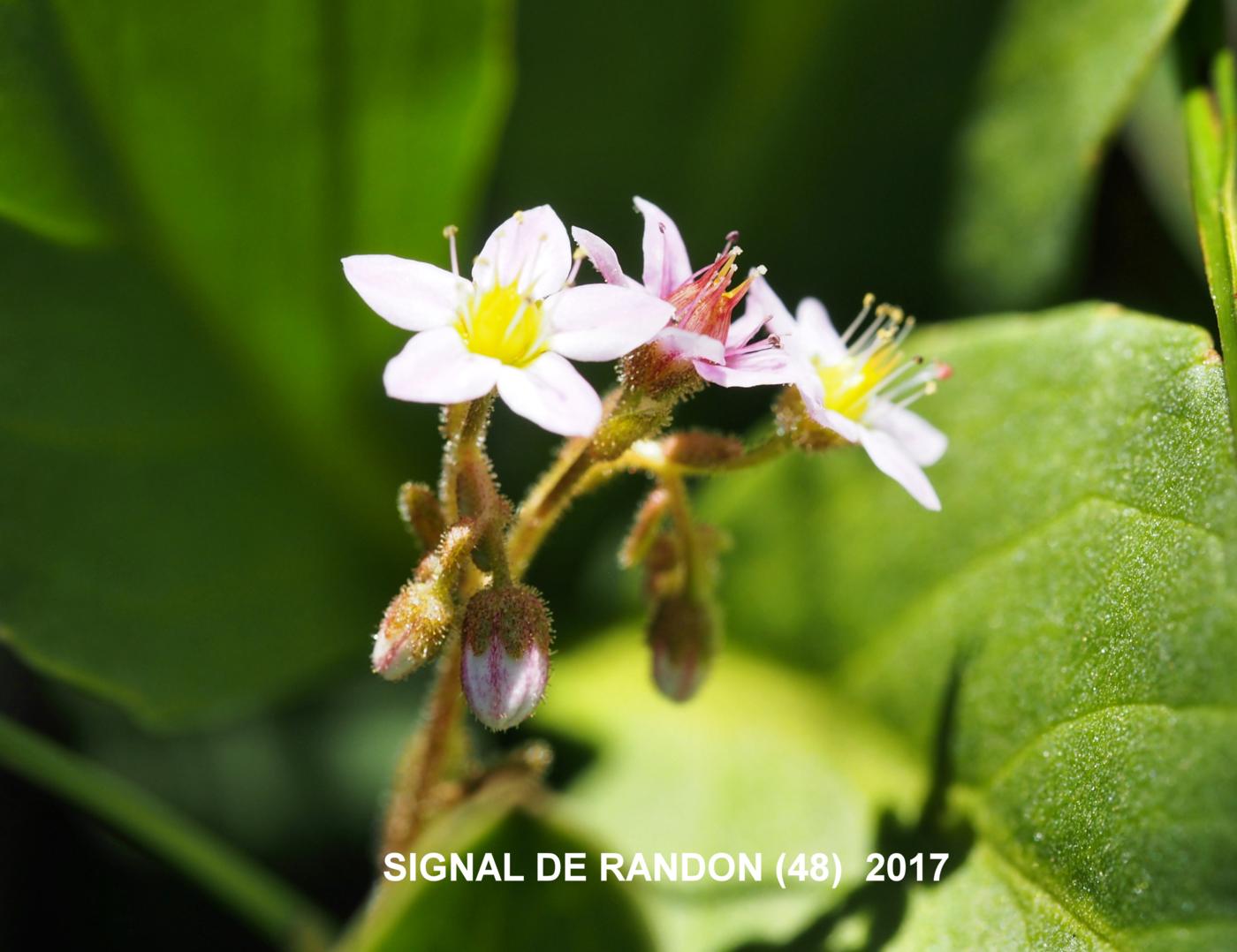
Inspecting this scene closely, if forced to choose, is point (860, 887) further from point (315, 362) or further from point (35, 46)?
point (35, 46)

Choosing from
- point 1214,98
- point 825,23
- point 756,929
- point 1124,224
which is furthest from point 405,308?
point 1124,224

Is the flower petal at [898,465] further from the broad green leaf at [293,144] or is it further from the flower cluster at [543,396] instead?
the broad green leaf at [293,144]

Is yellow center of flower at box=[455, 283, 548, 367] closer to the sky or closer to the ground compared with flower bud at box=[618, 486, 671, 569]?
closer to the sky

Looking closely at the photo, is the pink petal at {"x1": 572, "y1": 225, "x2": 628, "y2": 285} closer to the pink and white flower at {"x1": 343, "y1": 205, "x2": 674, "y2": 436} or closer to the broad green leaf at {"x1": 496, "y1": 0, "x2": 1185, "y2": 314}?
the pink and white flower at {"x1": 343, "y1": 205, "x2": 674, "y2": 436}

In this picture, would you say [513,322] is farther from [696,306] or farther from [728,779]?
[728,779]

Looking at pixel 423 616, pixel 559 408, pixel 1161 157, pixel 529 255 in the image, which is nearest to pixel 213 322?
pixel 529 255

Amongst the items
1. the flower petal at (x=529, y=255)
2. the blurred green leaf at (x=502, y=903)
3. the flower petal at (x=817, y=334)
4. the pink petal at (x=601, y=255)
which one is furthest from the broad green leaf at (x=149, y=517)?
the flower petal at (x=817, y=334)

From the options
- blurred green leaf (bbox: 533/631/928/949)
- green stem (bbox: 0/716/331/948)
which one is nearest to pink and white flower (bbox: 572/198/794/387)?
blurred green leaf (bbox: 533/631/928/949)
